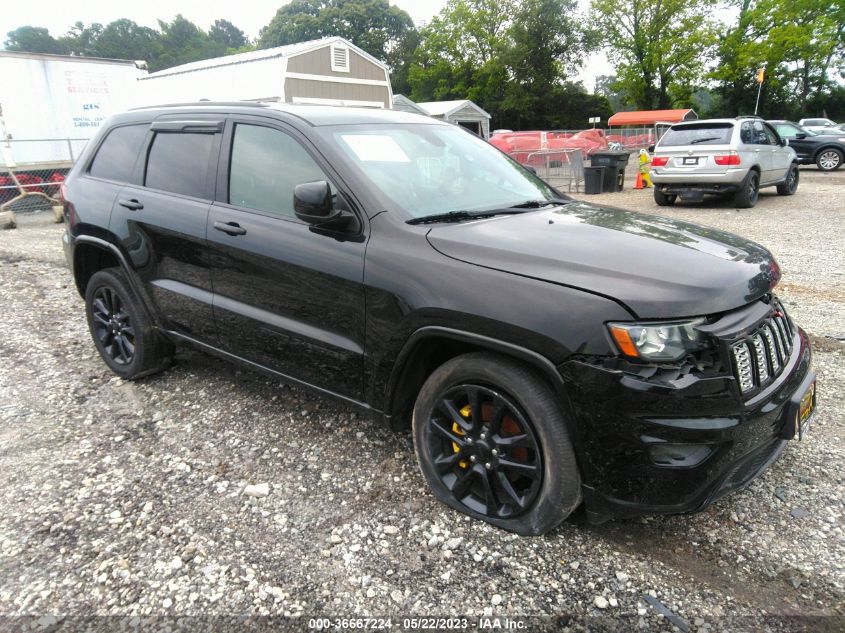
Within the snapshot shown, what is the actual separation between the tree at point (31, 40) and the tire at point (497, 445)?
3798 inches

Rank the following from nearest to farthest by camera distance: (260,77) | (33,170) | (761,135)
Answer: (761,135) → (33,170) → (260,77)

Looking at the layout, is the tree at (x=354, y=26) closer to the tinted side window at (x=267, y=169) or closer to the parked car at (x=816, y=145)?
the parked car at (x=816, y=145)

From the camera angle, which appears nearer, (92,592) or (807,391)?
(92,592)

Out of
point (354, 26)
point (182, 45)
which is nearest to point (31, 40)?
point (182, 45)

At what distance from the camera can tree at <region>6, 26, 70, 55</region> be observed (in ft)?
261

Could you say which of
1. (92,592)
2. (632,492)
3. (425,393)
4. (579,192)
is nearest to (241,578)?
(92,592)

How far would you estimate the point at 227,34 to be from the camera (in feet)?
358

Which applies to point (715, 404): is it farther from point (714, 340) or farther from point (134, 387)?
point (134, 387)

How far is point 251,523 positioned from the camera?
2.79m

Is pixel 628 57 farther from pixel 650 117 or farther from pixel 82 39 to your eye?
pixel 82 39

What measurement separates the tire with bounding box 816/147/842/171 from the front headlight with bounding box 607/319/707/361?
22643 millimetres

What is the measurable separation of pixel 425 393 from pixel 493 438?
1.25 feet

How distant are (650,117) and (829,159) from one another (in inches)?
1158

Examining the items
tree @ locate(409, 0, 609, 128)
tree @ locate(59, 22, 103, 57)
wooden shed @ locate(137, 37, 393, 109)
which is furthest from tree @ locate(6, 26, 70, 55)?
wooden shed @ locate(137, 37, 393, 109)
